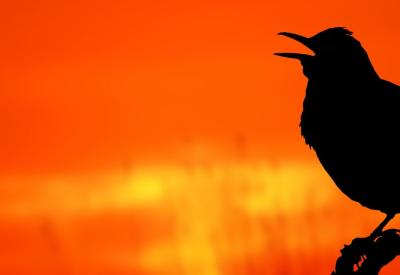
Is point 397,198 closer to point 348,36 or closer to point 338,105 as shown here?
point 338,105

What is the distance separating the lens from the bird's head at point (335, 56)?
9445 millimetres

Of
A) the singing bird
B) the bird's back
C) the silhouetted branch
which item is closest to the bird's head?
the singing bird

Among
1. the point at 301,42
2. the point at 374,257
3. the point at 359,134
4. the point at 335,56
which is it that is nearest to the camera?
the point at 374,257

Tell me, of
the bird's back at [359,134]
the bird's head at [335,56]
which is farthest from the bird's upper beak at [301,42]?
the bird's back at [359,134]

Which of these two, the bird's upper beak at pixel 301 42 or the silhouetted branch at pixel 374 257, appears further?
the bird's upper beak at pixel 301 42

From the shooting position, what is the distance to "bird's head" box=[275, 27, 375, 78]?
9.45 meters

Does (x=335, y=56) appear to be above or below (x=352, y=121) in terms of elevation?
above

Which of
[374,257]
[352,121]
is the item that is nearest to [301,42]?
[352,121]

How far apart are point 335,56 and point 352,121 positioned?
1.44 m

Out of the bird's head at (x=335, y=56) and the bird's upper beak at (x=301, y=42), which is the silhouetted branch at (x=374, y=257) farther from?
the bird's upper beak at (x=301, y=42)

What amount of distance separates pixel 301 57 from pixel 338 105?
1383mm

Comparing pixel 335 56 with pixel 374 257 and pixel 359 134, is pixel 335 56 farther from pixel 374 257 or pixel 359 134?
pixel 374 257

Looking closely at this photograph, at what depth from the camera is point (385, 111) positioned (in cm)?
861

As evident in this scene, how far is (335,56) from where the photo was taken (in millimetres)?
9641
